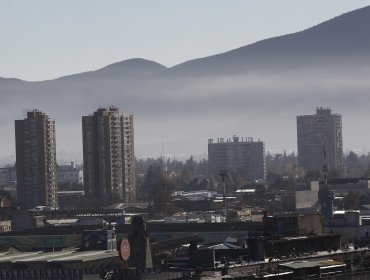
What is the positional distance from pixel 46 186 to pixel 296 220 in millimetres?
118733

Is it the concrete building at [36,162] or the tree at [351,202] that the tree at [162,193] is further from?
the tree at [351,202]

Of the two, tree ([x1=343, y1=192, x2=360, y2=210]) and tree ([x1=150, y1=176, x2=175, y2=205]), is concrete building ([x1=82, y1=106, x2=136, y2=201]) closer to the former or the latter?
tree ([x1=150, y1=176, x2=175, y2=205])

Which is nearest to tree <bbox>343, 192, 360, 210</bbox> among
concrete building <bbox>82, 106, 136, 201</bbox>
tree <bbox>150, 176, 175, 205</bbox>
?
tree <bbox>150, 176, 175, 205</bbox>

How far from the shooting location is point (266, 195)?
535 ft

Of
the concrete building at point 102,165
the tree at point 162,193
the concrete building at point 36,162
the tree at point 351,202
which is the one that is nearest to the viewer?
the tree at point 351,202

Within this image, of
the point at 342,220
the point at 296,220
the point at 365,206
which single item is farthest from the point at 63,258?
the point at 365,206

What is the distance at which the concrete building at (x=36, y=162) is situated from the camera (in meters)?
181

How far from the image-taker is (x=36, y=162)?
18600cm

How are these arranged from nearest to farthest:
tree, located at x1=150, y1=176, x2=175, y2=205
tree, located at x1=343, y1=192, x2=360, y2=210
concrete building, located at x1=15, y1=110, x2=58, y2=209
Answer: tree, located at x1=343, y1=192, x2=360, y2=210
tree, located at x1=150, y1=176, x2=175, y2=205
concrete building, located at x1=15, y1=110, x2=58, y2=209

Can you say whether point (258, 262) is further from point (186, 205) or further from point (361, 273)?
point (186, 205)

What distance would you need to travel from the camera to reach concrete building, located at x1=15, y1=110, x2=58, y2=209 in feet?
595

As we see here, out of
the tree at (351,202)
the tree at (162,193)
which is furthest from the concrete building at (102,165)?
the tree at (351,202)

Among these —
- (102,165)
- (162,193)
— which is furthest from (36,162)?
(162,193)

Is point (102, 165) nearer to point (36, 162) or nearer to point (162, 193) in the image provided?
point (36, 162)
